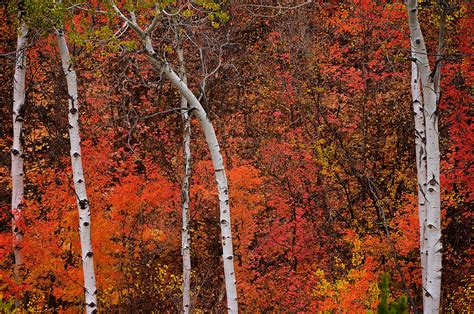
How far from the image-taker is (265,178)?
56.4 ft

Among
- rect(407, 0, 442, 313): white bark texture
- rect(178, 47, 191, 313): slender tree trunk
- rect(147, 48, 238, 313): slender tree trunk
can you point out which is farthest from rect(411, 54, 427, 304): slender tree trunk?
rect(178, 47, 191, 313): slender tree trunk

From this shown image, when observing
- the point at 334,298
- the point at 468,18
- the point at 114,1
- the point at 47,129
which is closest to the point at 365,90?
the point at 468,18

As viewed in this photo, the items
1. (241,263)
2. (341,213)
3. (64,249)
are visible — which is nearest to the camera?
(64,249)

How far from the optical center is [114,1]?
24.4ft

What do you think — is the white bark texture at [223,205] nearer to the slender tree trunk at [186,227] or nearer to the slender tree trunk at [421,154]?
the slender tree trunk at [421,154]

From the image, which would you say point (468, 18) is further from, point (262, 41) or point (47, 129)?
point (47, 129)

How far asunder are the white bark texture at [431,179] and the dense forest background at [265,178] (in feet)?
15.9

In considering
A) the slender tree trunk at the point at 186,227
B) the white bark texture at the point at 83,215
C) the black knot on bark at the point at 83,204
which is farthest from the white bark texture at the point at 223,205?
the slender tree trunk at the point at 186,227

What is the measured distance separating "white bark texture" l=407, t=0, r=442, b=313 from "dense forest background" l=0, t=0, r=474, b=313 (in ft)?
15.9

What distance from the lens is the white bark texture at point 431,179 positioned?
20.8 feet

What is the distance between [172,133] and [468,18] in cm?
1123

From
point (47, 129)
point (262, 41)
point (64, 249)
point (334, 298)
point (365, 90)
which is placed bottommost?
point (334, 298)

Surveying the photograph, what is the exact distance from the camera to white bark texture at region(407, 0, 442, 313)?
249 inches

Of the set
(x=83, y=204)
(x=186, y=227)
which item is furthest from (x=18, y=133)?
(x=186, y=227)
